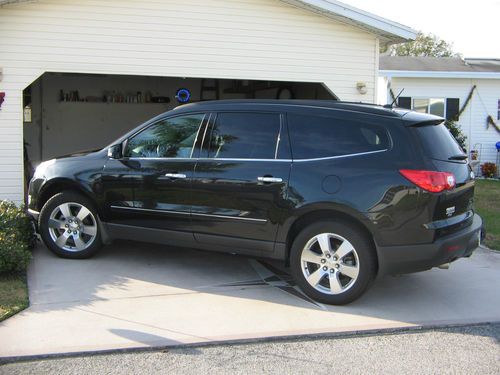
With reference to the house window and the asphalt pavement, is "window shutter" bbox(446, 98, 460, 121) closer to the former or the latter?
the house window

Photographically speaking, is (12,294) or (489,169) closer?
(12,294)

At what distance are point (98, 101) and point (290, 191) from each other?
11100 millimetres

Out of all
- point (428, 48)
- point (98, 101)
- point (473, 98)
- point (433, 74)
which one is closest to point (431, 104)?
point (433, 74)

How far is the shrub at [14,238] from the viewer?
5.59m

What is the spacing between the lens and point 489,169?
17.4 meters

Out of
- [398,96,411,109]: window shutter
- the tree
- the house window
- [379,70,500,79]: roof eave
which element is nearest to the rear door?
[379,70,500,79]: roof eave

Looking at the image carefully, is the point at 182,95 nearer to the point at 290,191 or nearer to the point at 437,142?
the point at 290,191

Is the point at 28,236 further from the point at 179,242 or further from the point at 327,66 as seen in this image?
the point at 327,66

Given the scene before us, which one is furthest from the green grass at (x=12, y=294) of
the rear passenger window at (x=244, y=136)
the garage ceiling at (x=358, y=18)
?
the garage ceiling at (x=358, y=18)

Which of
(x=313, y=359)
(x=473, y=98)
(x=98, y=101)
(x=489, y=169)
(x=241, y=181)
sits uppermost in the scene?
(x=473, y=98)

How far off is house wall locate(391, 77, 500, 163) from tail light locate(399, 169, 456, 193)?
45.7 feet

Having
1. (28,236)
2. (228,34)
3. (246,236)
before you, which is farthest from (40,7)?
(246,236)

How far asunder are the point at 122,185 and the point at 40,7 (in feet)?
11.9

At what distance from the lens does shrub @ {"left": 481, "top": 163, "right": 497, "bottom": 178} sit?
17391 millimetres
